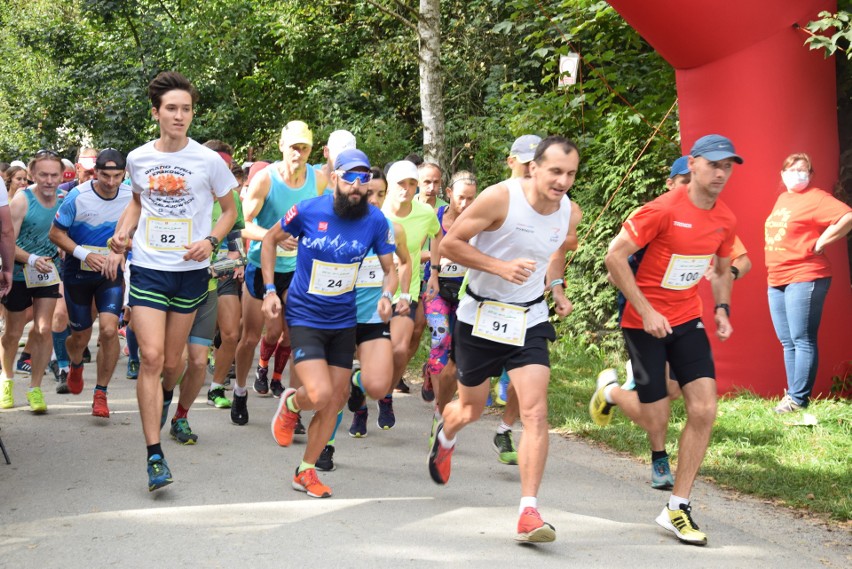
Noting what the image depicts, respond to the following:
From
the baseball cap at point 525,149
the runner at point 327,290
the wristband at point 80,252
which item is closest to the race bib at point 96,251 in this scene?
the wristband at point 80,252

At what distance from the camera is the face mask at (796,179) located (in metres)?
8.58

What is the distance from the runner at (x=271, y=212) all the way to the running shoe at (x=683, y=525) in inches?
135

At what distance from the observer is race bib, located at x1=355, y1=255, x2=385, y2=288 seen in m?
7.40

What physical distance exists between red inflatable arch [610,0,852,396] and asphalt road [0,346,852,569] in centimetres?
198

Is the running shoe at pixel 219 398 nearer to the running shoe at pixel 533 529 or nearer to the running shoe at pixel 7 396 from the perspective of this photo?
the running shoe at pixel 7 396

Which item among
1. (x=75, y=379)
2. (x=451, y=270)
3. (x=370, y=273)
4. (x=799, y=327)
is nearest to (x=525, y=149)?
(x=370, y=273)

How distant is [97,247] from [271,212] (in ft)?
5.09

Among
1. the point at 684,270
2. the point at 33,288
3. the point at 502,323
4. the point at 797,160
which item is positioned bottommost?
the point at 502,323

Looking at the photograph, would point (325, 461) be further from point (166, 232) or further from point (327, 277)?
point (166, 232)

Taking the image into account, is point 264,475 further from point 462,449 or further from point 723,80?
point 723,80

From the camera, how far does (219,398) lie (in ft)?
29.8

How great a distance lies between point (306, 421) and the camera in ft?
27.7

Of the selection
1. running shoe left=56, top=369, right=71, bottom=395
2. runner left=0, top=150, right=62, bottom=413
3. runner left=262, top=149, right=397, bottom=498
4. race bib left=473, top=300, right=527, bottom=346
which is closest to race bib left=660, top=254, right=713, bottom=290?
race bib left=473, top=300, right=527, bottom=346

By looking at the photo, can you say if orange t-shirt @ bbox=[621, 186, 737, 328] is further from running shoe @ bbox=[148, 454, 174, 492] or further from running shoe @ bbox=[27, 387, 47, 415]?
running shoe @ bbox=[27, 387, 47, 415]
